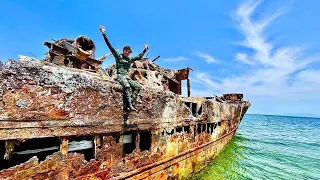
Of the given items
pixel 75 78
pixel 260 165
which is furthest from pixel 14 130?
pixel 260 165

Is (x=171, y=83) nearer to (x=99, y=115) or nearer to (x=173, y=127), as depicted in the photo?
(x=173, y=127)

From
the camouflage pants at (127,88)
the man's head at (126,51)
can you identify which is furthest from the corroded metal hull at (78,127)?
the man's head at (126,51)

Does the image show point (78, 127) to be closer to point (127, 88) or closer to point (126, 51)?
point (127, 88)

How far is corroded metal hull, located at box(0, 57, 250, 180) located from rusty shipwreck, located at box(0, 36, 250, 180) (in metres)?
0.01

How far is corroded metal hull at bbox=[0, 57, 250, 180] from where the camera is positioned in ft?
9.41

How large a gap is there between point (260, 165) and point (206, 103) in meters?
5.73

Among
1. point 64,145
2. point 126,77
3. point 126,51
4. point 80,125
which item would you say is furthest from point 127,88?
point 64,145

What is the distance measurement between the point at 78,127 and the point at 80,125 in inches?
1.8

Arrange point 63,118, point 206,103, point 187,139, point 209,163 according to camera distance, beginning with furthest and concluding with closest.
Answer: point 209,163, point 206,103, point 187,139, point 63,118

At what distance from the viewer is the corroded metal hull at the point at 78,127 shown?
2.87 metres

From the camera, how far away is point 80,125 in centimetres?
352

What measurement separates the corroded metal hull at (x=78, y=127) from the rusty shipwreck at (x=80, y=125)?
1cm

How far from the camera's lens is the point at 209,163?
29.0 ft

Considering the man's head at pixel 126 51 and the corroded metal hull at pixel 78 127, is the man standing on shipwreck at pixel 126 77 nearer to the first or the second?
the man's head at pixel 126 51
